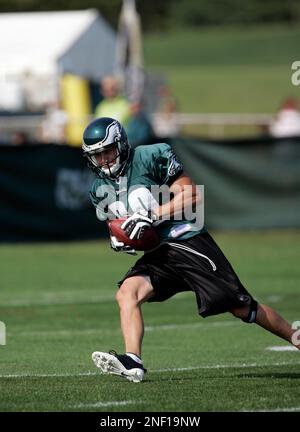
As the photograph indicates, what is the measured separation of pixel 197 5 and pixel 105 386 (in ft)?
167

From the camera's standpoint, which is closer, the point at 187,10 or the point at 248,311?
the point at 248,311

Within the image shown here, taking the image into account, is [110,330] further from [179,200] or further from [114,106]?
[114,106]

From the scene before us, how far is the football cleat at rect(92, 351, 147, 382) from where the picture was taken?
6.42m

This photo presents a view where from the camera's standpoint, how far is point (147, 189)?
22.2 ft

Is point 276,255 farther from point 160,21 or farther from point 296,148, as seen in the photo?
point 160,21

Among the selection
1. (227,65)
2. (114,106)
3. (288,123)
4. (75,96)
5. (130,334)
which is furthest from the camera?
(227,65)

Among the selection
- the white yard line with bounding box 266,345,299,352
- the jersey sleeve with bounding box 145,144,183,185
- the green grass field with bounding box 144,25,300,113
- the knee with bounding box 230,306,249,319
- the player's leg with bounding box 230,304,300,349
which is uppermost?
the jersey sleeve with bounding box 145,144,183,185

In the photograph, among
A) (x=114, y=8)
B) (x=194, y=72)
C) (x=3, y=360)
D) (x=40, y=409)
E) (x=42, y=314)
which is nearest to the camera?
(x=40, y=409)

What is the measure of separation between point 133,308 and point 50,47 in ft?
63.5

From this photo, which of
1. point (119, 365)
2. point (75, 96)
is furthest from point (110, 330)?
point (75, 96)

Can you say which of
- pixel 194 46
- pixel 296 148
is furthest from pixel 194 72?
pixel 296 148

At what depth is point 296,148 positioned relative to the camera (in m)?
17.0

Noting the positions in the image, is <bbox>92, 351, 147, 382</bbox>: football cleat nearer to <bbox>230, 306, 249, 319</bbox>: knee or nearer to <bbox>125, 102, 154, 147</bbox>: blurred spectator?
<bbox>230, 306, 249, 319</bbox>: knee

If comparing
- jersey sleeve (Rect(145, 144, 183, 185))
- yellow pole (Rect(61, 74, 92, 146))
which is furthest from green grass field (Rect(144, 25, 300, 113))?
jersey sleeve (Rect(145, 144, 183, 185))
